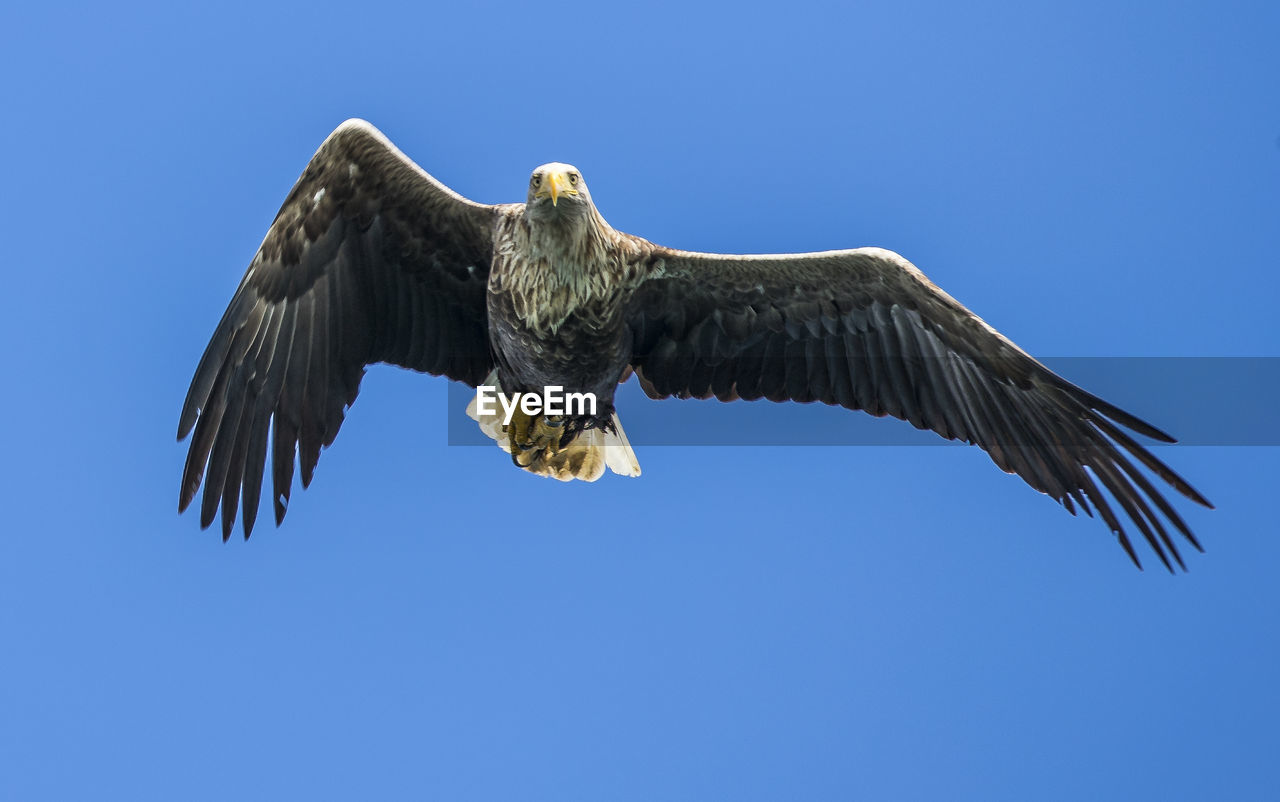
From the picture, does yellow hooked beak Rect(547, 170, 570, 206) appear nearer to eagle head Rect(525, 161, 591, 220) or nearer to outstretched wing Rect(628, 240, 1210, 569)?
eagle head Rect(525, 161, 591, 220)

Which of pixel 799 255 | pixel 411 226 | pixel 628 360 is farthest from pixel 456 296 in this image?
pixel 799 255

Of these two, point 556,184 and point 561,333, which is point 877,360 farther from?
point 556,184

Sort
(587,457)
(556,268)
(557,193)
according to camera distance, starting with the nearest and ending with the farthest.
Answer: (557,193)
(556,268)
(587,457)

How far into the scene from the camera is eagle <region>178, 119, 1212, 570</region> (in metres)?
6.55

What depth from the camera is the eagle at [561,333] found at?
6.55 meters

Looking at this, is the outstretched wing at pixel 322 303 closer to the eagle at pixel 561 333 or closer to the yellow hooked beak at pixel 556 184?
the eagle at pixel 561 333

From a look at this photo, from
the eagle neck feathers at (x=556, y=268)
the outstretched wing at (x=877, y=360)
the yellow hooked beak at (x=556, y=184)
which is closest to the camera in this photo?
the yellow hooked beak at (x=556, y=184)

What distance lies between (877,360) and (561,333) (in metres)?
1.47

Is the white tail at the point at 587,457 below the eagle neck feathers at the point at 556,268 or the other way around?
below

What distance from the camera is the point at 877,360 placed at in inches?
275

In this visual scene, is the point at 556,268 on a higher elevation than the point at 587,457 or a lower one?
higher

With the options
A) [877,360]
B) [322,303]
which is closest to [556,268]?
[322,303]

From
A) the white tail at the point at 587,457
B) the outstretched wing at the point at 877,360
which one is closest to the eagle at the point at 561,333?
the outstretched wing at the point at 877,360

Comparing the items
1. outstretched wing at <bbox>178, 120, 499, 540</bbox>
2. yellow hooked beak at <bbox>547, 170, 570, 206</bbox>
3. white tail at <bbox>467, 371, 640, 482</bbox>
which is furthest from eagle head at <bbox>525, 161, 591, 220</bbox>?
white tail at <bbox>467, 371, 640, 482</bbox>
